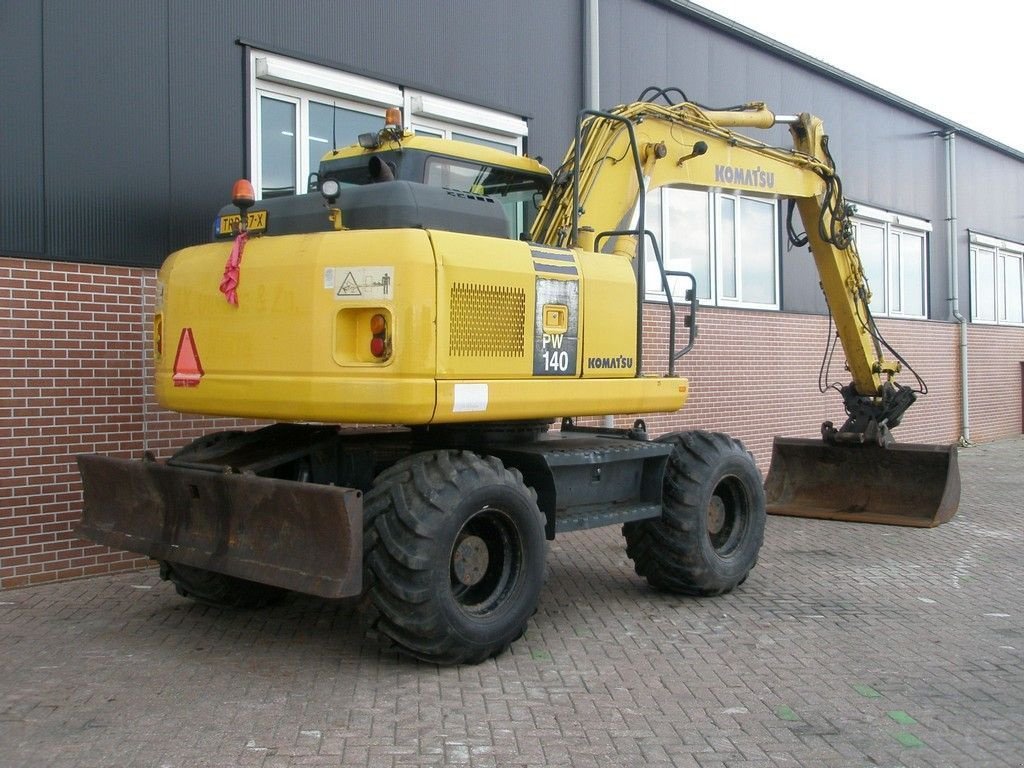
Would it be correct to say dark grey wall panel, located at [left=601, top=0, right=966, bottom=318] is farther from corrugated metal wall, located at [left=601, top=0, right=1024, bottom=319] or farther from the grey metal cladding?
the grey metal cladding

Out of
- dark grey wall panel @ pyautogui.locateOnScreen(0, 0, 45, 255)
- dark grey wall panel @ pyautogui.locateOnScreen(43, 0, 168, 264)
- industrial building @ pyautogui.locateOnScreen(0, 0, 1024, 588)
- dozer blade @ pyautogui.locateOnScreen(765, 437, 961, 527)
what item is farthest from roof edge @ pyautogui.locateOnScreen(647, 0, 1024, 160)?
dark grey wall panel @ pyautogui.locateOnScreen(0, 0, 45, 255)

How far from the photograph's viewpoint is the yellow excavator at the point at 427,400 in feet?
17.6

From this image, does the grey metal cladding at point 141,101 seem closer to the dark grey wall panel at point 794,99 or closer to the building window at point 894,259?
the dark grey wall panel at point 794,99

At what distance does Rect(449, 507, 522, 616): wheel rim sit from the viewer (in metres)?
5.75

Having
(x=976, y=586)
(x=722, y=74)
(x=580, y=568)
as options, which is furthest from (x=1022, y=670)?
(x=722, y=74)

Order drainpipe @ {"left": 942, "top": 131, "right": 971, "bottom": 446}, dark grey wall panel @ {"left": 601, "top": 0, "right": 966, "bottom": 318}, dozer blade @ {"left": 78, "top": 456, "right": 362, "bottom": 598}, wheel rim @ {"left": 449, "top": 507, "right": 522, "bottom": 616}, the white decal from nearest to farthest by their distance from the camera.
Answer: dozer blade @ {"left": 78, "top": 456, "right": 362, "bottom": 598} → the white decal → wheel rim @ {"left": 449, "top": 507, "right": 522, "bottom": 616} → dark grey wall panel @ {"left": 601, "top": 0, "right": 966, "bottom": 318} → drainpipe @ {"left": 942, "top": 131, "right": 971, "bottom": 446}

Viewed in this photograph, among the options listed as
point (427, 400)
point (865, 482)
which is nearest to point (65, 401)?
point (427, 400)

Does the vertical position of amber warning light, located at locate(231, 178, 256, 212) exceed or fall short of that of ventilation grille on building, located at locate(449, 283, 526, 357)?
it exceeds it

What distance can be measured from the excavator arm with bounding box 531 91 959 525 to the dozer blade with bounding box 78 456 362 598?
2.57 meters

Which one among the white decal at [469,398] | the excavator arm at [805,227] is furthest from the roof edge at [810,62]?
the white decal at [469,398]

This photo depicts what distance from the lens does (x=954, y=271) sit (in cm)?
1902

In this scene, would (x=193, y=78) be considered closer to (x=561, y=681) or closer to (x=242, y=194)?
(x=242, y=194)

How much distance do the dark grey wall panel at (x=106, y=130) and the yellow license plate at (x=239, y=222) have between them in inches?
69.0

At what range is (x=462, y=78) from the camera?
1026 centimetres
